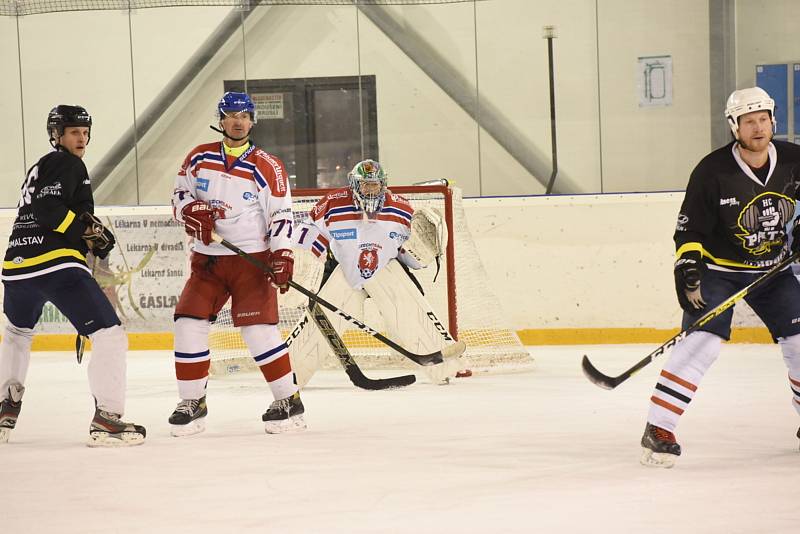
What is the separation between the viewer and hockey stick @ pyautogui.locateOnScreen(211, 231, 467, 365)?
388cm

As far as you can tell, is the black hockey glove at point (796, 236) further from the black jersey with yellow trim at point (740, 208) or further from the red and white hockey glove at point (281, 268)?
the red and white hockey glove at point (281, 268)

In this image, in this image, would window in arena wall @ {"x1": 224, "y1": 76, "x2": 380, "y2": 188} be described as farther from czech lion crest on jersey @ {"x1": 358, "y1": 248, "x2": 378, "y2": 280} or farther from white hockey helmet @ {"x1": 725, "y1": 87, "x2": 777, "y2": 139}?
white hockey helmet @ {"x1": 725, "y1": 87, "x2": 777, "y2": 139}

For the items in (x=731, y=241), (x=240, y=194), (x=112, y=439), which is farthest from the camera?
(x=240, y=194)

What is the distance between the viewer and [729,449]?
11.2ft

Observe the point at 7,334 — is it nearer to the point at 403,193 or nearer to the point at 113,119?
the point at 403,193

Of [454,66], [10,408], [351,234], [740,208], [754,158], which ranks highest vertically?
[454,66]

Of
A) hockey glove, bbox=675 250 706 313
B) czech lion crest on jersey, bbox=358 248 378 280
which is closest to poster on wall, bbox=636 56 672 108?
czech lion crest on jersey, bbox=358 248 378 280

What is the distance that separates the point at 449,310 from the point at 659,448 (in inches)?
96.1

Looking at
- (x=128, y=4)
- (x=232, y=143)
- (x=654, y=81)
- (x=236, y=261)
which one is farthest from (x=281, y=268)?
(x=128, y=4)

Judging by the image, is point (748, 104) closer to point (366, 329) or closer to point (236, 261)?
point (236, 261)

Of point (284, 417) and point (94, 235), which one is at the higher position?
point (94, 235)

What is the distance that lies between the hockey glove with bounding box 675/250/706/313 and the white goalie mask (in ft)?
6.14

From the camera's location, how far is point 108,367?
143 inches

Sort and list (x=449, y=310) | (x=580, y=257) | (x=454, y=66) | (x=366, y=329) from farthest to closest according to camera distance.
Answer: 1. (x=454, y=66)
2. (x=580, y=257)
3. (x=449, y=310)
4. (x=366, y=329)
